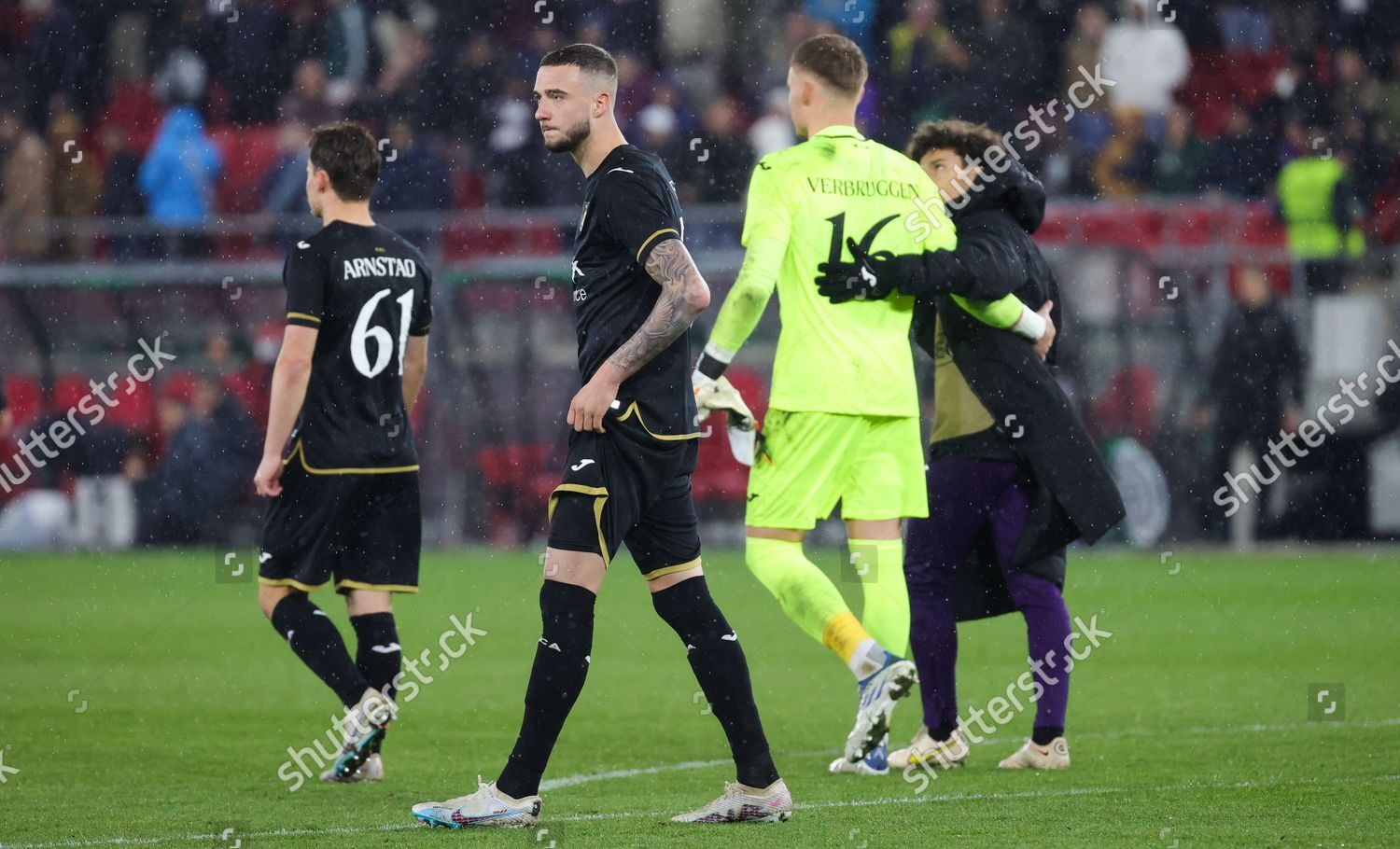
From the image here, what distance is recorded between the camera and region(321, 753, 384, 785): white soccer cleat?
607cm

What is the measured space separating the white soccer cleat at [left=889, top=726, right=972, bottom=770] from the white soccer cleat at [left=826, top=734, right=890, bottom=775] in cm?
11

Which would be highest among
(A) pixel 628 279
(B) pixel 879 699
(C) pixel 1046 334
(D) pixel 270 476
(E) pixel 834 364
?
(A) pixel 628 279

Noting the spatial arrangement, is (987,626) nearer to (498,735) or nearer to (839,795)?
(498,735)

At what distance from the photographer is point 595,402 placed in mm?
4852

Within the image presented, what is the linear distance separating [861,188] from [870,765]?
1.93 meters

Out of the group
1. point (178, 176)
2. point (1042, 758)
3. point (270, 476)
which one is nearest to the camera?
point (270, 476)

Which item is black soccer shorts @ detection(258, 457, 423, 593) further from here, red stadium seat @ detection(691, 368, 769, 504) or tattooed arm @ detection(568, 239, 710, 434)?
red stadium seat @ detection(691, 368, 769, 504)

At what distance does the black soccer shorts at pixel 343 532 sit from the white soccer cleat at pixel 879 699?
1.59 metres

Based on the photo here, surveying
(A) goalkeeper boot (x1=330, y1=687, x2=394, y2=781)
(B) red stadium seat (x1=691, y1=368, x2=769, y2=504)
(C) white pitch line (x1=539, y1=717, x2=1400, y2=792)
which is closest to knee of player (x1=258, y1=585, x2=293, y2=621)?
(A) goalkeeper boot (x1=330, y1=687, x2=394, y2=781)

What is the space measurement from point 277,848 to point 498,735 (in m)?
2.44

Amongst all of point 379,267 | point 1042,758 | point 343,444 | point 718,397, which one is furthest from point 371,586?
point 1042,758

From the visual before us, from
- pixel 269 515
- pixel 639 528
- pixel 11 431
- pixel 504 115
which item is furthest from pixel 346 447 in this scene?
pixel 504 115

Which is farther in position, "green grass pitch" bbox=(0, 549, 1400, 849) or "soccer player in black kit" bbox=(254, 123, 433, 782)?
"soccer player in black kit" bbox=(254, 123, 433, 782)

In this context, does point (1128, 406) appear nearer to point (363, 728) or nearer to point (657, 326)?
point (363, 728)
